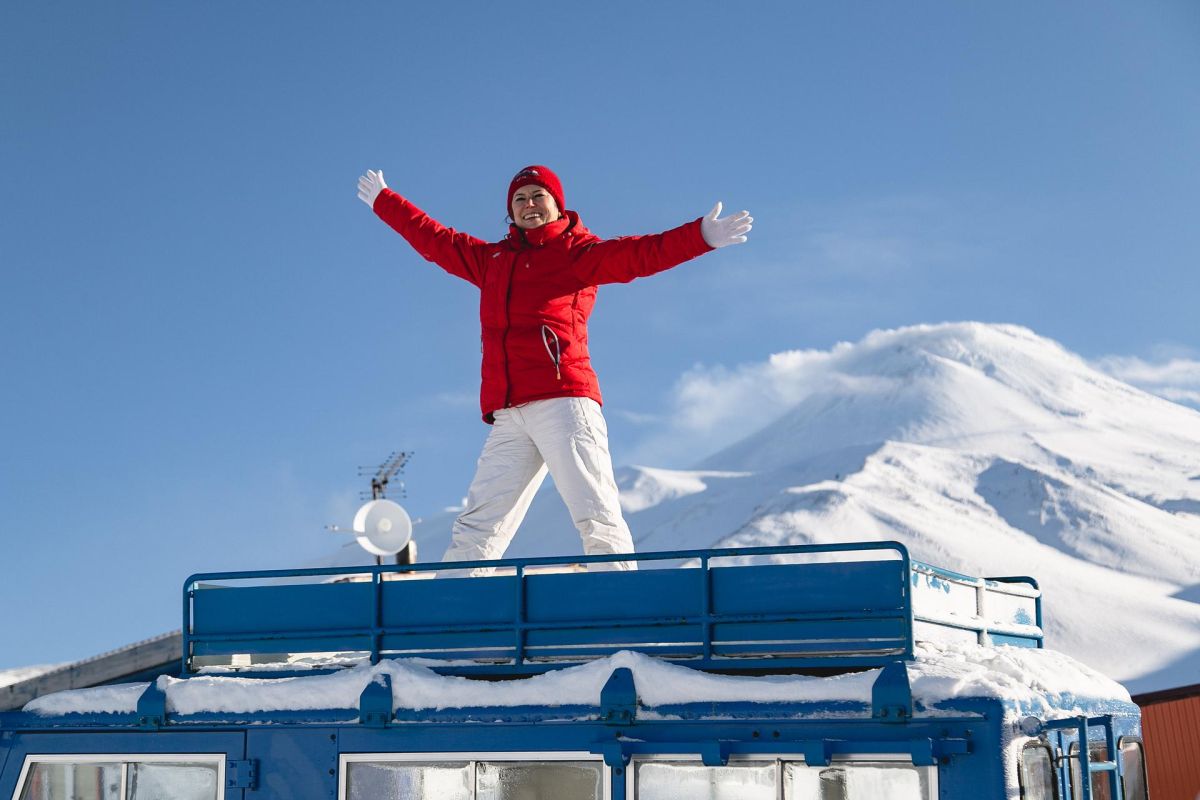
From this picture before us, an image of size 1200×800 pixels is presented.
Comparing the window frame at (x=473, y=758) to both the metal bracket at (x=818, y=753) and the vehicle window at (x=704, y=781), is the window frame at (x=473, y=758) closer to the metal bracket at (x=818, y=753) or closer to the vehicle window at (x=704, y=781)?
the vehicle window at (x=704, y=781)

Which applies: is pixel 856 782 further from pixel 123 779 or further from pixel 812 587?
pixel 123 779

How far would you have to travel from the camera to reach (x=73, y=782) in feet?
27.2

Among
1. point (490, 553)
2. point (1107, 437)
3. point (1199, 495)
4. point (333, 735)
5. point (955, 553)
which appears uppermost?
point (1107, 437)

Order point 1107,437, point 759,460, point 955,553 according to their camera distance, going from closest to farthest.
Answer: point 955,553 → point 1107,437 → point 759,460

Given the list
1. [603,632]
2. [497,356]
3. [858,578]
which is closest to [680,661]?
[603,632]

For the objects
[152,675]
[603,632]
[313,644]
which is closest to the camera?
[603,632]

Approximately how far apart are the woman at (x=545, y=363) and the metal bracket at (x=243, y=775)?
64.5 inches

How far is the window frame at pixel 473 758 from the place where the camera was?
702cm

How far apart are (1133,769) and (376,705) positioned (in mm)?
3861

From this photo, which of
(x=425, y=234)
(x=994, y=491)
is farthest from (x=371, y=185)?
(x=994, y=491)

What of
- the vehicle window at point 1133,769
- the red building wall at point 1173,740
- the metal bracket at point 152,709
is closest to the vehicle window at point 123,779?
the metal bracket at point 152,709

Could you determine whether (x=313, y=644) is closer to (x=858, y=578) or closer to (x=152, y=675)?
(x=152, y=675)

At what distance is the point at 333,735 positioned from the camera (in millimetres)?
7617

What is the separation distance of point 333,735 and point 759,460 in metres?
158
